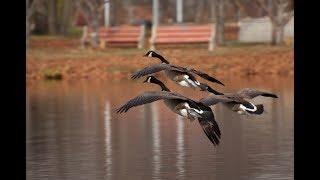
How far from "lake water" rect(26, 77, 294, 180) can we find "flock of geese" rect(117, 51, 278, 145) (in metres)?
1.36

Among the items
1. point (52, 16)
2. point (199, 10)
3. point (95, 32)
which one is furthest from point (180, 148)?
point (199, 10)

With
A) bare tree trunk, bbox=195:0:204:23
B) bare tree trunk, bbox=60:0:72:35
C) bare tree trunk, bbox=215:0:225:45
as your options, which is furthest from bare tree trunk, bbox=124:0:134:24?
bare tree trunk, bbox=215:0:225:45

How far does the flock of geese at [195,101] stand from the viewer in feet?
44.3

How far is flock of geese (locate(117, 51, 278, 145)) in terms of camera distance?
531 inches

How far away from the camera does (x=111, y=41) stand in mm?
45594

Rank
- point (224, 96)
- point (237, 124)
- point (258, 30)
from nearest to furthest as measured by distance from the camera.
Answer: point (224, 96) < point (237, 124) < point (258, 30)

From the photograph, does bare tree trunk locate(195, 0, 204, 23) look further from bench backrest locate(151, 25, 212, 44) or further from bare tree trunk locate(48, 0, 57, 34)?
bench backrest locate(151, 25, 212, 44)

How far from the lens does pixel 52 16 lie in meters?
56.4

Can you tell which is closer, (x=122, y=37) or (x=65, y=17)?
(x=122, y=37)

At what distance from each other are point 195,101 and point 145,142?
5871mm

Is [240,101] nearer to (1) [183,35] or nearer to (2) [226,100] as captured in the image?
(2) [226,100]
